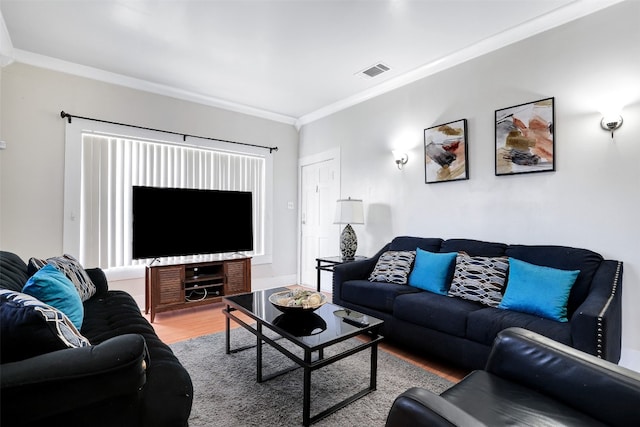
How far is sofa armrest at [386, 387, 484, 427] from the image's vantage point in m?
0.82

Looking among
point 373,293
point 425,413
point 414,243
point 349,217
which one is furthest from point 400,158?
point 425,413

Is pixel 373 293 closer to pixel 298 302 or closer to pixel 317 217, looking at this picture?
pixel 298 302

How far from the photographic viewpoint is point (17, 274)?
6.03 ft

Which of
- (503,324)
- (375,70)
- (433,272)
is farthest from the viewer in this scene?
(375,70)

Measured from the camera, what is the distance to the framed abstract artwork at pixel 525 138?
249cm

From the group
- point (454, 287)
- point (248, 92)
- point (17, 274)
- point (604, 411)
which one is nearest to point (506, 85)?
point (454, 287)

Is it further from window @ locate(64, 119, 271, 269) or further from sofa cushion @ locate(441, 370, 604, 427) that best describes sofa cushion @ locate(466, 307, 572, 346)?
window @ locate(64, 119, 271, 269)

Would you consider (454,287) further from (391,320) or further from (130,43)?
(130,43)

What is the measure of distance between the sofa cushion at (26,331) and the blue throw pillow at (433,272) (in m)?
2.46

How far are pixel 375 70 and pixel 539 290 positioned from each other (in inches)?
104

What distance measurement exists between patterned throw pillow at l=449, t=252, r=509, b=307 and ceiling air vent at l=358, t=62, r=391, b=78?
2174 millimetres

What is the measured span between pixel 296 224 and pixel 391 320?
9.27 feet

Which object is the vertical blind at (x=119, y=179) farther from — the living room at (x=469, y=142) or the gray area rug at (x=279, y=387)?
the gray area rug at (x=279, y=387)

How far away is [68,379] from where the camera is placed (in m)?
1.00
